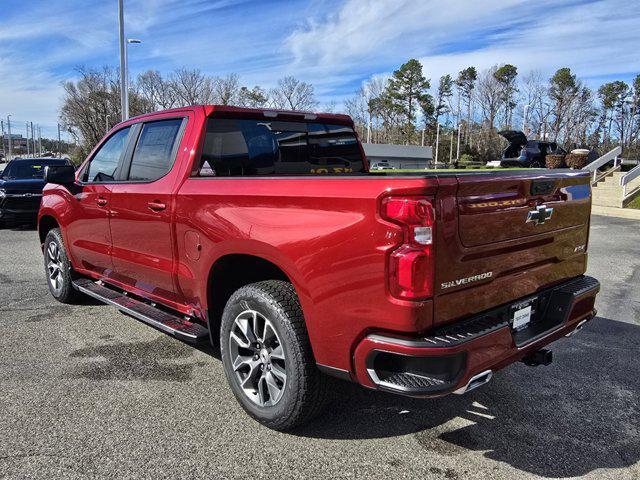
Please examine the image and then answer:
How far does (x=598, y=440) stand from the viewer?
9.89 feet

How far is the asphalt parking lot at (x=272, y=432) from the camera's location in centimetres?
273

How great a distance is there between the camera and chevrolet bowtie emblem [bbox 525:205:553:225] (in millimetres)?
2814

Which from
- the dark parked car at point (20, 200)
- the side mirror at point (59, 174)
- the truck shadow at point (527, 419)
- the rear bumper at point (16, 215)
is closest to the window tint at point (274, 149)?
the truck shadow at point (527, 419)

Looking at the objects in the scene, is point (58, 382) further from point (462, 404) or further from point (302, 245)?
point (462, 404)

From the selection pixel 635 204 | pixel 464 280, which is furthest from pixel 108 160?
pixel 635 204

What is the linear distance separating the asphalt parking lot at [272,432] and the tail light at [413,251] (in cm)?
97

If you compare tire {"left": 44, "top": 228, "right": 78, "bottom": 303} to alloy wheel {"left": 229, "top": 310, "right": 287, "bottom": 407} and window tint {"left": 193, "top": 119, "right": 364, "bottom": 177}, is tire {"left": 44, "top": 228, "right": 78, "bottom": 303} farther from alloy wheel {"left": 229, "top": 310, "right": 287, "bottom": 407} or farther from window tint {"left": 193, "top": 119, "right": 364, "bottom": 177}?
alloy wheel {"left": 229, "top": 310, "right": 287, "bottom": 407}

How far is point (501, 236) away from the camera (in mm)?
2645

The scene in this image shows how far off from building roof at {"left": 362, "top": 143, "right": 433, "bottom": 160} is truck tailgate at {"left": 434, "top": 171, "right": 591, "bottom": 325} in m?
58.4

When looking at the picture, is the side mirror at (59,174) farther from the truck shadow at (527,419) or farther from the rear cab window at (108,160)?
the truck shadow at (527,419)

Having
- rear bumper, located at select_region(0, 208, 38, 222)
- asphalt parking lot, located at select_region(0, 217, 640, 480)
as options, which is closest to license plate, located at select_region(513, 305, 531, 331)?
asphalt parking lot, located at select_region(0, 217, 640, 480)

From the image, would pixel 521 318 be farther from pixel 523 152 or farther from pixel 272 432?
pixel 523 152

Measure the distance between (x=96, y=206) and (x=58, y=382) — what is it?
1622 mm

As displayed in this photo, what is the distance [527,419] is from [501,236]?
4.48ft
